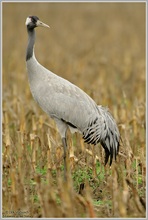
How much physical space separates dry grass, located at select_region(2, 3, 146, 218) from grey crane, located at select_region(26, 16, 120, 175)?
0.17m

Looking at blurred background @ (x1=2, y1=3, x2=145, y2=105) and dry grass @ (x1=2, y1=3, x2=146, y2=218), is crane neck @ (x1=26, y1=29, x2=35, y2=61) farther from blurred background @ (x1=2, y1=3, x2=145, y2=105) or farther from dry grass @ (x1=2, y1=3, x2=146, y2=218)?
blurred background @ (x1=2, y1=3, x2=145, y2=105)

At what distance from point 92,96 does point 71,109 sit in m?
1.98

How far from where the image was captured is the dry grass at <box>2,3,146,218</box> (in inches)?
176

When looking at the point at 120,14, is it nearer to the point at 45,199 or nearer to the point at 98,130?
the point at 98,130

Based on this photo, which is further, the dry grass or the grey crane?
the grey crane

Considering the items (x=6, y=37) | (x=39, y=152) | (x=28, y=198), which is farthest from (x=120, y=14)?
(x=28, y=198)

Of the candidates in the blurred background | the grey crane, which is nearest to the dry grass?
the blurred background

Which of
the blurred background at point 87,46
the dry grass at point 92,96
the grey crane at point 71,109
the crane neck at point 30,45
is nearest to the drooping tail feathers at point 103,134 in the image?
the grey crane at point 71,109

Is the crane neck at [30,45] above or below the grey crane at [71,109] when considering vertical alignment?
above

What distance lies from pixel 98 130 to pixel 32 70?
104 centimetres

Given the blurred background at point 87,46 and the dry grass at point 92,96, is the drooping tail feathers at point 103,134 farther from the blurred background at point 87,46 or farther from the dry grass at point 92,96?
the blurred background at point 87,46

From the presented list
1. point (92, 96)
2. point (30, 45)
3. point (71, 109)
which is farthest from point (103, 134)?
point (92, 96)

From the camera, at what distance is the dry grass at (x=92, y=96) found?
4465mm

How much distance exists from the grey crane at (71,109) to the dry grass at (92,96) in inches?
6.7
